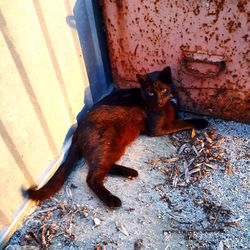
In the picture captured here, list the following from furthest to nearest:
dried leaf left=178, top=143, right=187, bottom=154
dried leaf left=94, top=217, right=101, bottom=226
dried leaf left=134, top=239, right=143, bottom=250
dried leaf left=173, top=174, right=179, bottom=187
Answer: dried leaf left=178, top=143, right=187, bottom=154 < dried leaf left=173, top=174, right=179, bottom=187 < dried leaf left=94, top=217, right=101, bottom=226 < dried leaf left=134, top=239, right=143, bottom=250

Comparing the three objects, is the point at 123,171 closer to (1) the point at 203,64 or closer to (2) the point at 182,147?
(2) the point at 182,147

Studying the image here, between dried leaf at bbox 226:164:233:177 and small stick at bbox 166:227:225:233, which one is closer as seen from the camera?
small stick at bbox 166:227:225:233

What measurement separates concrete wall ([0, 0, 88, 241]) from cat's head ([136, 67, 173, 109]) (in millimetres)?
533

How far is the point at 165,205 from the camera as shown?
77.5 inches

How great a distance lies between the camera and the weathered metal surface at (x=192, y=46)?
6.40ft

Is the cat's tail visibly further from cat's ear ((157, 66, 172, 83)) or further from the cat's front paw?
the cat's front paw

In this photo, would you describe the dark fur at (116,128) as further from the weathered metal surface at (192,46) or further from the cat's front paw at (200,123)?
the weathered metal surface at (192,46)

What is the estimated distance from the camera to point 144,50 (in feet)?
7.71

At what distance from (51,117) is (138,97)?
701mm

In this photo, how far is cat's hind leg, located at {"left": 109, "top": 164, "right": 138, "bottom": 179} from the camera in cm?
215

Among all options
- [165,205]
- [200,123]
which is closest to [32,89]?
[165,205]

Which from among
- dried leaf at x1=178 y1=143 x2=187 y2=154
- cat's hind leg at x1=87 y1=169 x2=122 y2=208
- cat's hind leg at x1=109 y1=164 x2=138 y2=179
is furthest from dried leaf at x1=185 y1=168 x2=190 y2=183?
cat's hind leg at x1=87 y1=169 x2=122 y2=208

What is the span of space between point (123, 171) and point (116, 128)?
0.32 metres

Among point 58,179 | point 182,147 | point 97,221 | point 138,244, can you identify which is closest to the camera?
point 138,244
